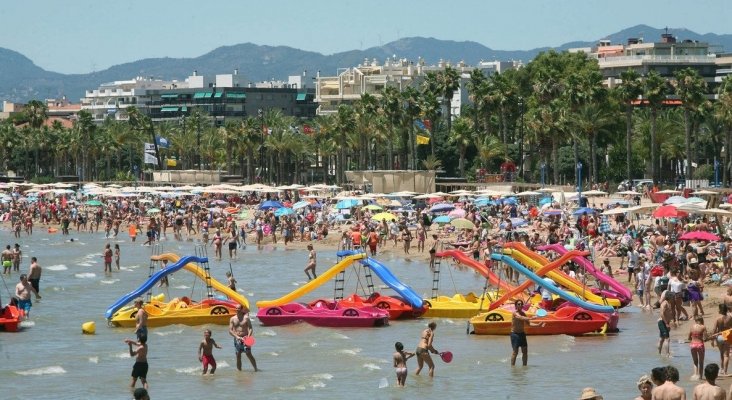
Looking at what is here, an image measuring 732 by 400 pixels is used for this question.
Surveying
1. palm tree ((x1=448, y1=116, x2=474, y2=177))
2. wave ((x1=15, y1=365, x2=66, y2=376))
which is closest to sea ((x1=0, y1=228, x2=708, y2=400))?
wave ((x1=15, y1=365, x2=66, y2=376))

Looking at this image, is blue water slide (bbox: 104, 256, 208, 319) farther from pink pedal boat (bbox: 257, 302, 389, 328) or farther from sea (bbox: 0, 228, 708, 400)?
pink pedal boat (bbox: 257, 302, 389, 328)

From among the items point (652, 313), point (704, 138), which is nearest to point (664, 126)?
point (704, 138)

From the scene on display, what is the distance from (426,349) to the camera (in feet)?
73.3

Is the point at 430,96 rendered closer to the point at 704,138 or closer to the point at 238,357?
the point at 704,138

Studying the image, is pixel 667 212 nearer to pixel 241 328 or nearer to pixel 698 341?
pixel 698 341

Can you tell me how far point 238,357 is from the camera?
24.1 meters

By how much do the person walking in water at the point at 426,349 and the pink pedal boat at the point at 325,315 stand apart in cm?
591

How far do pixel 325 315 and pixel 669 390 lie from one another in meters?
17.4

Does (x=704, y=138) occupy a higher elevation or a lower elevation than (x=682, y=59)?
lower

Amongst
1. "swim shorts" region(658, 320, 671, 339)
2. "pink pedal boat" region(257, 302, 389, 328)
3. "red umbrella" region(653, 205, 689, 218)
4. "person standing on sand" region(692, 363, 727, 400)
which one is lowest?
"pink pedal boat" region(257, 302, 389, 328)

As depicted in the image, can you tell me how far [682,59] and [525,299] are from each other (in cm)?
10257

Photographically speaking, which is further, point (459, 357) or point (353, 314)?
point (353, 314)

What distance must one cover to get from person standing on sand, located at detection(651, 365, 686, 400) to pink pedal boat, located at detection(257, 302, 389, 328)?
16875mm

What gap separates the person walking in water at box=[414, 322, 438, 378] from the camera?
22.1 m
